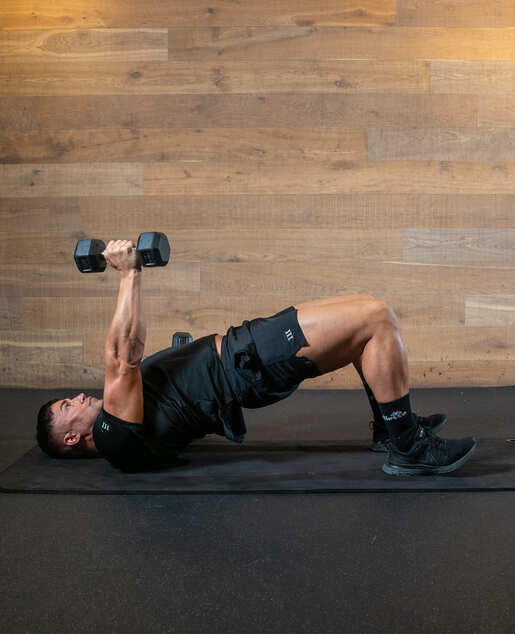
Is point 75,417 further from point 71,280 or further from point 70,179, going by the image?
point 70,179

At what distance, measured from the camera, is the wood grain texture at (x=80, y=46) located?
3619 mm

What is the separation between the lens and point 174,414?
223cm

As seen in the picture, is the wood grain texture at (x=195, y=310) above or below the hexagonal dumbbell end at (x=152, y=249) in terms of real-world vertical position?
below

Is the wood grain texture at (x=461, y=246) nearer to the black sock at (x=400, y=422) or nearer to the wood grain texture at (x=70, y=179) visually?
the wood grain texture at (x=70, y=179)

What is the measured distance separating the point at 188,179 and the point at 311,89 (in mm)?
847

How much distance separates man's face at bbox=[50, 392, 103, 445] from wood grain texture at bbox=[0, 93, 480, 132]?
191 centimetres

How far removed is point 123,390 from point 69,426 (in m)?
0.35

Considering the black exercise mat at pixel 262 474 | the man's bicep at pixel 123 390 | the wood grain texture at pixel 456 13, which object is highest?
the wood grain texture at pixel 456 13

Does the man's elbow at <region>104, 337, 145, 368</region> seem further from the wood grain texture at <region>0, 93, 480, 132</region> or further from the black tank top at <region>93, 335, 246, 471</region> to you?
the wood grain texture at <region>0, 93, 480, 132</region>

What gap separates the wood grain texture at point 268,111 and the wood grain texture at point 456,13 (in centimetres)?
41

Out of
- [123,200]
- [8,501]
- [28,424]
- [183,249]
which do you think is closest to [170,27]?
[123,200]

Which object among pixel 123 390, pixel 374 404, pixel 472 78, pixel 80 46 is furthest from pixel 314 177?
pixel 123 390

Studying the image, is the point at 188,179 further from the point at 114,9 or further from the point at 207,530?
the point at 207,530

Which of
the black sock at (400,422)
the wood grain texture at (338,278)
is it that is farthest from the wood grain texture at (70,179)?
the black sock at (400,422)
